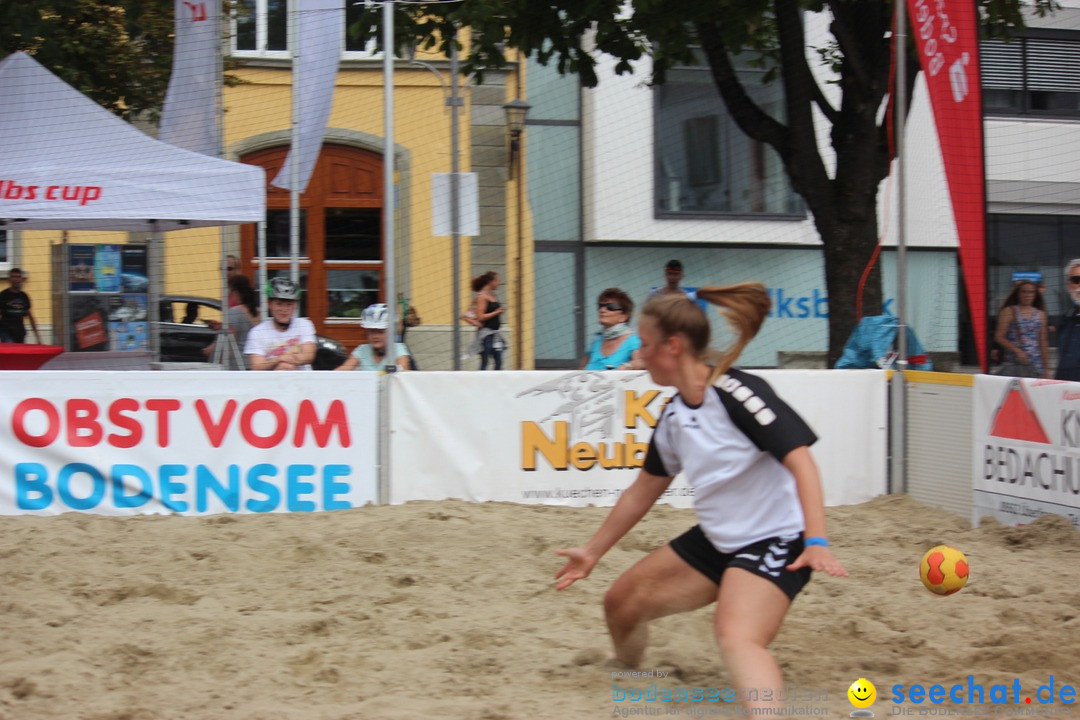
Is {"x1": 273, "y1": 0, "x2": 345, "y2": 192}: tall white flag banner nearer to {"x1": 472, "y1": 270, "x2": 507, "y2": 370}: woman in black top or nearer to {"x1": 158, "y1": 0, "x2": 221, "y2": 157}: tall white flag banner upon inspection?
{"x1": 158, "y1": 0, "x2": 221, "y2": 157}: tall white flag banner

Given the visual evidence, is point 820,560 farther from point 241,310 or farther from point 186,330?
point 186,330

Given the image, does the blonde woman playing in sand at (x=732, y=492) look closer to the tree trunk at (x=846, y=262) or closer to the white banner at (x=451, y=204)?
the white banner at (x=451, y=204)

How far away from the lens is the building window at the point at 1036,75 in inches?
728

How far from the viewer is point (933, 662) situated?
182 inches

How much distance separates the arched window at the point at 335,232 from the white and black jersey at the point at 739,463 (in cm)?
1079

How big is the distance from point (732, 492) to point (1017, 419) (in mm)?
4189

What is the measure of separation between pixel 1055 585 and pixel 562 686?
3.06 m

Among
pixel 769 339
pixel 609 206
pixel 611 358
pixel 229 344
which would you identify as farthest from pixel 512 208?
pixel 611 358

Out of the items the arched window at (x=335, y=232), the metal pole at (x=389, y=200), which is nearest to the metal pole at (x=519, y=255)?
the arched window at (x=335, y=232)

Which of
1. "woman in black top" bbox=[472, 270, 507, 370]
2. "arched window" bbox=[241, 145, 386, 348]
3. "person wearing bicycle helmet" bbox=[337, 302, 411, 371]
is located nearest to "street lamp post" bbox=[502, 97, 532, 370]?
"arched window" bbox=[241, 145, 386, 348]

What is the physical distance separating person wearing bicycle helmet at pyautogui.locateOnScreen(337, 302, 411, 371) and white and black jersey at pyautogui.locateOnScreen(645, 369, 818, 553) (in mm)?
4528

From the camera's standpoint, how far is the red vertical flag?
313 inches

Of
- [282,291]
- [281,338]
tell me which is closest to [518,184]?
[282,291]

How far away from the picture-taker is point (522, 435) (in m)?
7.88
